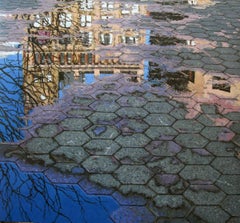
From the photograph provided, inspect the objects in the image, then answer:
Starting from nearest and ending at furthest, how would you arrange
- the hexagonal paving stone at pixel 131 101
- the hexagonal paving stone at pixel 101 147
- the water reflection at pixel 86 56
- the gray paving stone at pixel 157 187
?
the gray paving stone at pixel 157 187 < the hexagonal paving stone at pixel 101 147 < the hexagonal paving stone at pixel 131 101 < the water reflection at pixel 86 56

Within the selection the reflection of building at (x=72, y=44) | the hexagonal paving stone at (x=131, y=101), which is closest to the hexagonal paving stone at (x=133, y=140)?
the hexagonal paving stone at (x=131, y=101)

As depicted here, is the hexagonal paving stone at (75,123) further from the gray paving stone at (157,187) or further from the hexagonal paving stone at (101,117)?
the gray paving stone at (157,187)

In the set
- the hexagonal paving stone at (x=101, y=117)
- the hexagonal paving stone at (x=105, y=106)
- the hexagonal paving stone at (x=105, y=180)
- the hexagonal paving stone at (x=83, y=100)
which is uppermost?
the hexagonal paving stone at (x=83, y=100)

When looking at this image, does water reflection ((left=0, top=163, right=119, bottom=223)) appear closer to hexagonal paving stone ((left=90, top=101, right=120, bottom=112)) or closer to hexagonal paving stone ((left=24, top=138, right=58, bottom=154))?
hexagonal paving stone ((left=24, top=138, right=58, bottom=154))

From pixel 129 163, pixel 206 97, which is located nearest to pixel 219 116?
pixel 206 97

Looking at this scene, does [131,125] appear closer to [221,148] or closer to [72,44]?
[221,148]

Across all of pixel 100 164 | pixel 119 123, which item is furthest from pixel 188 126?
pixel 100 164

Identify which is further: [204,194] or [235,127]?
[235,127]
